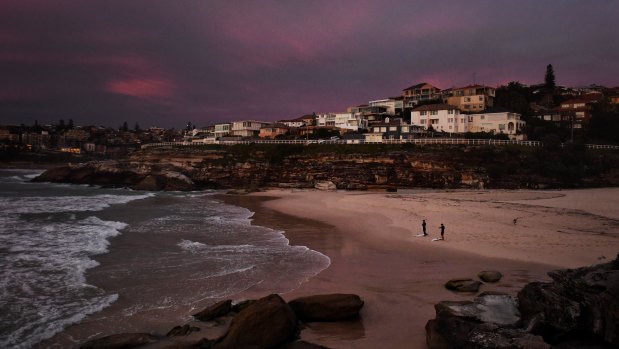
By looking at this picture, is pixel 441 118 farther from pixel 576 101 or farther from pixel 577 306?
pixel 577 306

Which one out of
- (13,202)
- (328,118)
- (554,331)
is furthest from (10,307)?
(328,118)

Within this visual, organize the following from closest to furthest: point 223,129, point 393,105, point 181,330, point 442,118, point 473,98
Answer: point 181,330 < point 442,118 < point 473,98 < point 393,105 < point 223,129

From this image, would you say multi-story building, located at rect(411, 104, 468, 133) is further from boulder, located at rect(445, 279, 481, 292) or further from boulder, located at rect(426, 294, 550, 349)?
boulder, located at rect(426, 294, 550, 349)

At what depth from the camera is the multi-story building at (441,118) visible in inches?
3130

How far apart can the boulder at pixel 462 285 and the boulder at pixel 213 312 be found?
7.17 metres

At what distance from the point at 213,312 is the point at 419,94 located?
3947 inches

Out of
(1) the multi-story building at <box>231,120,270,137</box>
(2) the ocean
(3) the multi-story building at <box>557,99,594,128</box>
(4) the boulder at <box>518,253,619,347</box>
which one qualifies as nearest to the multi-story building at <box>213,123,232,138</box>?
(1) the multi-story building at <box>231,120,270,137</box>

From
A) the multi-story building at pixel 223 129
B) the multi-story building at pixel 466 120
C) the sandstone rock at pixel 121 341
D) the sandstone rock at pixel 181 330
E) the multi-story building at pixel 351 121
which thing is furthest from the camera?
the multi-story building at pixel 223 129

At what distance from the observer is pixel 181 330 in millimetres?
9922

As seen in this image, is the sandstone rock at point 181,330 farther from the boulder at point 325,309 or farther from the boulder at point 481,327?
the boulder at point 481,327

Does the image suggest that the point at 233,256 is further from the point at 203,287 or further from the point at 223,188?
the point at 223,188

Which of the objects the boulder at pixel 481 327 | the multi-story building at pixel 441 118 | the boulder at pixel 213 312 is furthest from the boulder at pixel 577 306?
the multi-story building at pixel 441 118

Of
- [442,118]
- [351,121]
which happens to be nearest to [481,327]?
[442,118]

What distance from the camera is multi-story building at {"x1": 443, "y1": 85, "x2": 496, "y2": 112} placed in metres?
87.0
